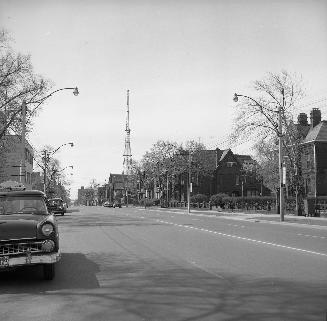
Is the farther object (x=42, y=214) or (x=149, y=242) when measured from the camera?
(x=149, y=242)

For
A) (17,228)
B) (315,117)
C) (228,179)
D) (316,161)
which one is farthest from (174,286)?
(228,179)

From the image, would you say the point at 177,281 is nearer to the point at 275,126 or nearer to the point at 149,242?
the point at 149,242

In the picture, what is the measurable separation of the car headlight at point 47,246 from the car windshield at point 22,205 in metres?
1.42

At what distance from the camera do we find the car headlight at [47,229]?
28.6 feet

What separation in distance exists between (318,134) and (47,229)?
54.4m

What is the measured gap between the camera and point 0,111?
123 ft

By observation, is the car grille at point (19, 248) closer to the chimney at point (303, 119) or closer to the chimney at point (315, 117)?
the chimney at point (315, 117)

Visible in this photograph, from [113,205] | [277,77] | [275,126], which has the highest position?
[277,77]

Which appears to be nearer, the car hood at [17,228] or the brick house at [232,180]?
the car hood at [17,228]

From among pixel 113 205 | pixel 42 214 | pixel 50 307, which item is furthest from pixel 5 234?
pixel 113 205

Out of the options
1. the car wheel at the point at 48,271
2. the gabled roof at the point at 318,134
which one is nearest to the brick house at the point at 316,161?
the gabled roof at the point at 318,134

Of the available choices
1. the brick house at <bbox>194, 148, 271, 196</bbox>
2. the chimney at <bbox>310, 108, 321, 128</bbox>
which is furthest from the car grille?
the brick house at <bbox>194, 148, 271, 196</bbox>

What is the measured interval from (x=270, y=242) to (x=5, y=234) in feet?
34.0

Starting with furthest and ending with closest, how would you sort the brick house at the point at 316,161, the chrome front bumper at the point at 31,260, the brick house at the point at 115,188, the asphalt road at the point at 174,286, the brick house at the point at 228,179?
1. the brick house at the point at 115,188
2. the brick house at the point at 228,179
3. the brick house at the point at 316,161
4. the chrome front bumper at the point at 31,260
5. the asphalt road at the point at 174,286
